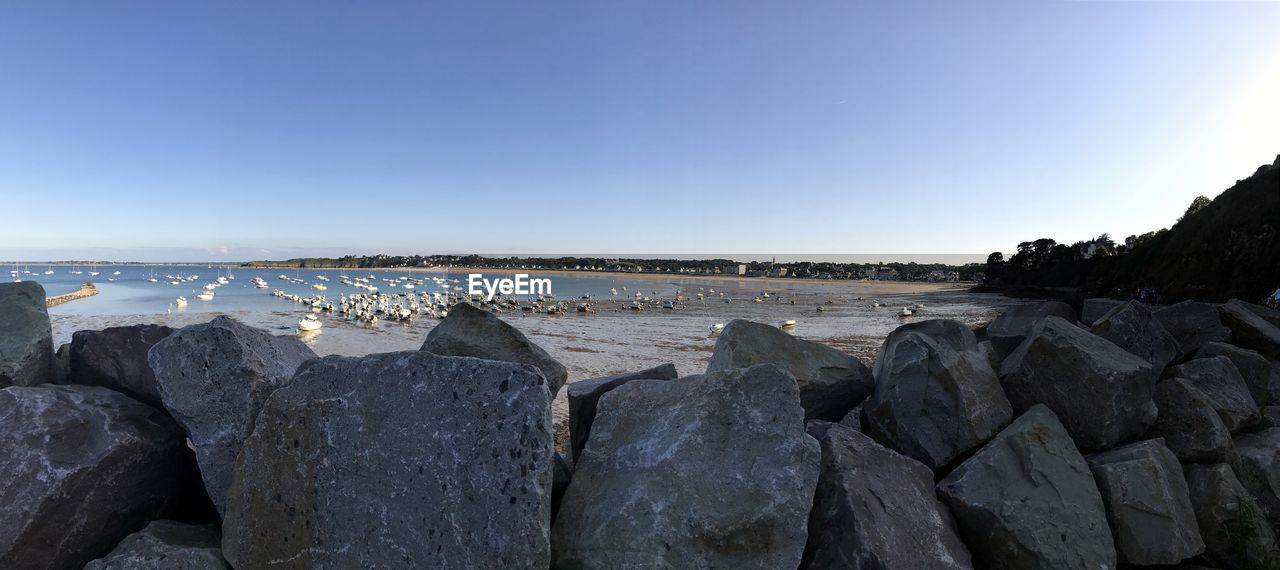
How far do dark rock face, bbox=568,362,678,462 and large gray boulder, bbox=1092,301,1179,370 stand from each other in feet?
14.4

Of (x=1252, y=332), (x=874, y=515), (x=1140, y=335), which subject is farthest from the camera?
(x=1252, y=332)

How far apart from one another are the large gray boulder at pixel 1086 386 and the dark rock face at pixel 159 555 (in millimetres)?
5470

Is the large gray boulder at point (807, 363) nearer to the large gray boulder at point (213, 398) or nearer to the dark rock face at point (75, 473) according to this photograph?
the large gray boulder at point (213, 398)

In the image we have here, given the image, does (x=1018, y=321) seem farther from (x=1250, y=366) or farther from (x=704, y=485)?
(x=704, y=485)

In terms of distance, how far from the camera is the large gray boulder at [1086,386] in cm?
421

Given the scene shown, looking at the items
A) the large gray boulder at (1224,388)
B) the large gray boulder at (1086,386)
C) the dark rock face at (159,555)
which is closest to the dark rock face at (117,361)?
the dark rock face at (159,555)

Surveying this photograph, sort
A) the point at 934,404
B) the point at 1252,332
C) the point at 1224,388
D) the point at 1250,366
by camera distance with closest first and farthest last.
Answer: the point at 934,404, the point at 1224,388, the point at 1250,366, the point at 1252,332

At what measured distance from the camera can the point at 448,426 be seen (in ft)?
8.96

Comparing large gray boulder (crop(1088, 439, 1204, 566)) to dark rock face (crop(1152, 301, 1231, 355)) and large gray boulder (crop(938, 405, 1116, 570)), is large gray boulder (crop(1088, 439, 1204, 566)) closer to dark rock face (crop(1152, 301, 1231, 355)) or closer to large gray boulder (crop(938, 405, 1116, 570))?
large gray boulder (crop(938, 405, 1116, 570))

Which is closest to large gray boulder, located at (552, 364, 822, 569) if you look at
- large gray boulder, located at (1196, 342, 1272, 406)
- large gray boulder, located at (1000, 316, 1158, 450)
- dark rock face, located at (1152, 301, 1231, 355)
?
large gray boulder, located at (1000, 316, 1158, 450)

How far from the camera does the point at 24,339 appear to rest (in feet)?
13.3

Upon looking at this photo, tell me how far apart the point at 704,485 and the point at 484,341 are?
2126 mm

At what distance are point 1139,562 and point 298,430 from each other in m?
5.10

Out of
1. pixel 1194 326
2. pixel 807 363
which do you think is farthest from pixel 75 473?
pixel 1194 326
